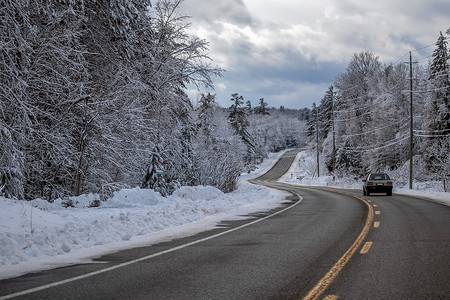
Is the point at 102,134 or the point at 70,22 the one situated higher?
the point at 70,22

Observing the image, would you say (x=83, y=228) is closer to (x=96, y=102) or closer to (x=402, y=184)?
(x=96, y=102)

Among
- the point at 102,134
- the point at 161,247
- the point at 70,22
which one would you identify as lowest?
the point at 161,247

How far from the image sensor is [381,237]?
369 inches

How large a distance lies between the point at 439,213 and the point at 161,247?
1147 cm

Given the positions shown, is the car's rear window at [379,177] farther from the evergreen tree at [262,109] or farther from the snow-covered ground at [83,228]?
the evergreen tree at [262,109]

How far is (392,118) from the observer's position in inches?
2016

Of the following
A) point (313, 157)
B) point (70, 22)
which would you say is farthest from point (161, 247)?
point (313, 157)

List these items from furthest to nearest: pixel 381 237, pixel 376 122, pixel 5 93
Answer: pixel 376 122
pixel 5 93
pixel 381 237

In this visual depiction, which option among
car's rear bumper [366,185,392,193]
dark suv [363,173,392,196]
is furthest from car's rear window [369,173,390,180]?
car's rear bumper [366,185,392,193]

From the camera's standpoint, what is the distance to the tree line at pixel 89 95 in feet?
36.7

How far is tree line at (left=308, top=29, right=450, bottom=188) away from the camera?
134 ft

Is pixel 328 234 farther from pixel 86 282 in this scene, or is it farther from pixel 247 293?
pixel 86 282

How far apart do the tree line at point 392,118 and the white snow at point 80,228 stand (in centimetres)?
2642

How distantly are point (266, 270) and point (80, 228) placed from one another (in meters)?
4.83
